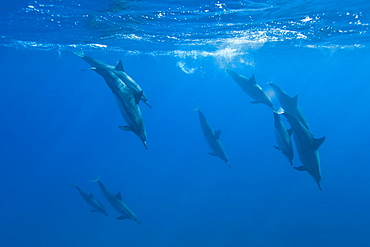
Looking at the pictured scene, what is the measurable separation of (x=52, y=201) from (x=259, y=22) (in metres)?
28.9

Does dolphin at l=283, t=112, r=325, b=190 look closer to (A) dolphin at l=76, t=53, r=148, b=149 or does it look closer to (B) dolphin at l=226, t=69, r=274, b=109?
(B) dolphin at l=226, t=69, r=274, b=109

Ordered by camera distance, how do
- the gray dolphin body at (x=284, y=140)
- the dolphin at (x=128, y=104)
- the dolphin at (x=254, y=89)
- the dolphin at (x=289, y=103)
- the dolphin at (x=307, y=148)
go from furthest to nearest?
the dolphin at (x=254, y=89) → the dolphin at (x=289, y=103) → the gray dolphin body at (x=284, y=140) → the dolphin at (x=307, y=148) → the dolphin at (x=128, y=104)

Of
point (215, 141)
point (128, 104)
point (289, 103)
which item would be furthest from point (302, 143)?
point (128, 104)

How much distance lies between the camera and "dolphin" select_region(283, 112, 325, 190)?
493cm

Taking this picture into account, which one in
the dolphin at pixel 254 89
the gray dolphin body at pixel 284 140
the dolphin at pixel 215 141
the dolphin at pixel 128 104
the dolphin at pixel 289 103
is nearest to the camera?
the dolphin at pixel 128 104

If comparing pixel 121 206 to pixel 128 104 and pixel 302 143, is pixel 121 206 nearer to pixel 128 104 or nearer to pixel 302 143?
pixel 128 104

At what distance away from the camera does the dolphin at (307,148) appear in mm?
4930

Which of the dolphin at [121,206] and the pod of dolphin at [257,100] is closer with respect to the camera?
the pod of dolphin at [257,100]

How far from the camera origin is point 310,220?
80.7 ft

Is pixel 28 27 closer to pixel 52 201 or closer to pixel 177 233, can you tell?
pixel 177 233

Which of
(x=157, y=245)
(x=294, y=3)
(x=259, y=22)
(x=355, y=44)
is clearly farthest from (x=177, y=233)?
(x=355, y=44)

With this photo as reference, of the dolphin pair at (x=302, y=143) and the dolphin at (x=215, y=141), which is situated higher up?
the dolphin at (x=215, y=141)

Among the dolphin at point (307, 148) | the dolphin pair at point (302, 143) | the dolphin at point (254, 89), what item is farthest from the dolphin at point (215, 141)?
the dolphin at point (307, 148)

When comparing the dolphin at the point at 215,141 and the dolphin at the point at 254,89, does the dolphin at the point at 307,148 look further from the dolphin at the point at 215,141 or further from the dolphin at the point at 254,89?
the dolphin at the point at 215,141
